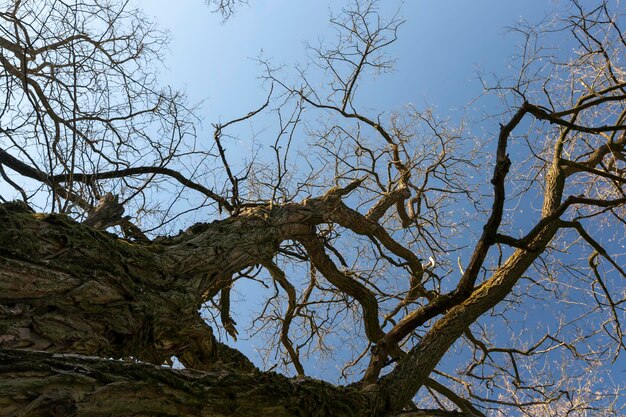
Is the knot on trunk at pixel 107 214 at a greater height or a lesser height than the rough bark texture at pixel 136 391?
greater

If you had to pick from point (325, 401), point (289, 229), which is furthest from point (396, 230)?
point (325, 401)

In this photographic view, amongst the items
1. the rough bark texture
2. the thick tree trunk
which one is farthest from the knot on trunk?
the rough bark texture

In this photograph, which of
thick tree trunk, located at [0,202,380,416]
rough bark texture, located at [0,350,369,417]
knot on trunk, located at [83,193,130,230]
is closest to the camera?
rough bark texture, located at [0,350,369,417]

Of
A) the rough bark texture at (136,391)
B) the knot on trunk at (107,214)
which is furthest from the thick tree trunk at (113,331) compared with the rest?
the knot on trunk at (107,214)

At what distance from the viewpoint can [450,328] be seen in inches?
130

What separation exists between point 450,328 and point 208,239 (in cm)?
171

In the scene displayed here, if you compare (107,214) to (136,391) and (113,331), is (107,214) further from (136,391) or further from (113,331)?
(136,391)

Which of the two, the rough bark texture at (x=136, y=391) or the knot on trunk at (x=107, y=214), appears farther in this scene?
the knot on trunk at (x=107, y=214)

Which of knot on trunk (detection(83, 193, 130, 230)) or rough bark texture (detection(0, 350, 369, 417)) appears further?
knot on trunk (detection(83, 193, 130, 230))

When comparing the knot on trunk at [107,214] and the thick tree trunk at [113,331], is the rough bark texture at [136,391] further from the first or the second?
the knot on trunk at [107,214]

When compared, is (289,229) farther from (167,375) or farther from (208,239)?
(167,375)

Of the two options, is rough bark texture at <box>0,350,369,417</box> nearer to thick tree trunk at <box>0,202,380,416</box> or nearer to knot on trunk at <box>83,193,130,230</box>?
thick tree trunk at <box>0,202,380,416</box>

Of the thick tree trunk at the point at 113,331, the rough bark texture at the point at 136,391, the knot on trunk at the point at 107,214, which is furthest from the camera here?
the knot on trunk at the point at 107,214

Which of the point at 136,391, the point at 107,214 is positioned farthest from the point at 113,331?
the point at 107,214
